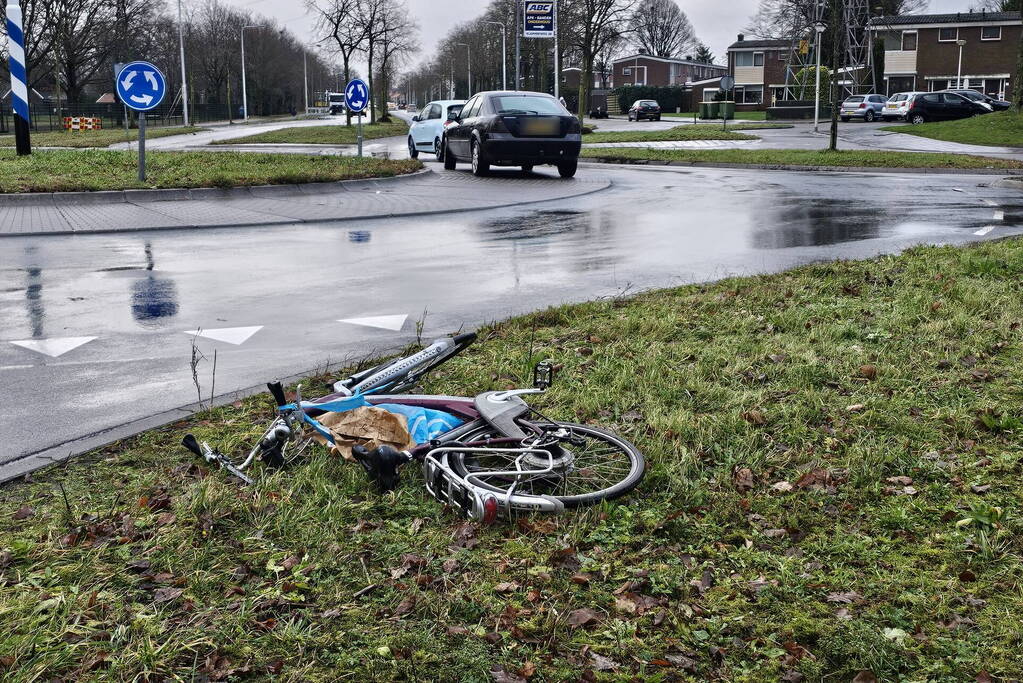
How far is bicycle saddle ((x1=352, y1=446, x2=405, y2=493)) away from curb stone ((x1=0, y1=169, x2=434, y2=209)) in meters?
13.8

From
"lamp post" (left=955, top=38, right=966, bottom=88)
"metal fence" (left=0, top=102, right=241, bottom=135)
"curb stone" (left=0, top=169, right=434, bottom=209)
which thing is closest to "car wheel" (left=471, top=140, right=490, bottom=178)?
"curb stone" (left=0, top=169, right=434, bottom=209)

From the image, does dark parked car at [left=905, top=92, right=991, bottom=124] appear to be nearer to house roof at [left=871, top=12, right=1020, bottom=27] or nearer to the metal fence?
house roof at [left=871, top=12, right=1020, bottom=27]

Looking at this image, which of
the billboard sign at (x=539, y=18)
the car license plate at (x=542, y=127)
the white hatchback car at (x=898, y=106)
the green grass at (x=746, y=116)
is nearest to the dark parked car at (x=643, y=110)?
the green grass at (x=746, y=116)

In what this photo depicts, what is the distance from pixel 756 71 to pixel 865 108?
38568mm

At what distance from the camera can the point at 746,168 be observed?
2573 centimetres

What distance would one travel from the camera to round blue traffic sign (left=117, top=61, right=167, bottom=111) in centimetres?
1680

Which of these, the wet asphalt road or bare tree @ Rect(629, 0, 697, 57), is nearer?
the wet asphalt road

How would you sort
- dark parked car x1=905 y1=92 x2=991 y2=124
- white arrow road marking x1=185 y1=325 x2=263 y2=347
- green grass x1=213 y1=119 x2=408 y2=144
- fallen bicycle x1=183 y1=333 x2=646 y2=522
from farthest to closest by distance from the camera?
dark parked car x1=905 y1=92 x2=991 y2=124 → green grass x1=213 y1=119 x2=408 y2=144 → white arrow road marking x1=185 y1=325 x2=263 y2=347 → fallen bicycle x1=183 y1=333 x2=646 y2=522

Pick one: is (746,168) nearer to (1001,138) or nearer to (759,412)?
(1001,138)

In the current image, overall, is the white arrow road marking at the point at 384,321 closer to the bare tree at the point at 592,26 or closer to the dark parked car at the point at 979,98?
the bare tree at the point at 592,26

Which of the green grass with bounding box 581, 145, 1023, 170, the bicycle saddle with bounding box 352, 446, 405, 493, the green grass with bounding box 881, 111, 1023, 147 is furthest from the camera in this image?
the green grass with bounding box 881, 111, 1023, 147

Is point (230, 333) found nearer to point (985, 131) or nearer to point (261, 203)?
point (261, 203)

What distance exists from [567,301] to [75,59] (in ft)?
203

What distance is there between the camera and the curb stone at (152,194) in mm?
16375
